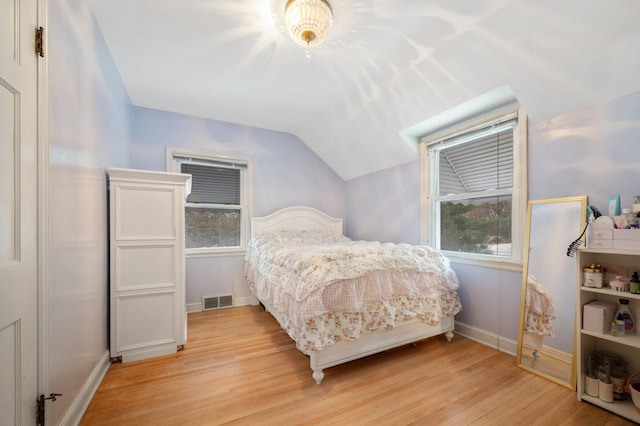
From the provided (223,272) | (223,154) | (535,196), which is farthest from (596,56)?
(223,272)

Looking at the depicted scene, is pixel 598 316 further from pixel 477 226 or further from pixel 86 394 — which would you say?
pixel 86 394

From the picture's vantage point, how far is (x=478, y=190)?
8.85 feet

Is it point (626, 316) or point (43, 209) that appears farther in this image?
point (626, 316)

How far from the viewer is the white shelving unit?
1.57 meters

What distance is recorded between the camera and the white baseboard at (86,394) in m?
1.42

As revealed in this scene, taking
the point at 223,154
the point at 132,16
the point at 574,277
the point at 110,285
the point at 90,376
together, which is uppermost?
the point at 132,16

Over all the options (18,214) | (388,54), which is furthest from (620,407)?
(18,214)

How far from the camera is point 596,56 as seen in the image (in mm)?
1676

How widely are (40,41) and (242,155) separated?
Answer: 8.87 feet

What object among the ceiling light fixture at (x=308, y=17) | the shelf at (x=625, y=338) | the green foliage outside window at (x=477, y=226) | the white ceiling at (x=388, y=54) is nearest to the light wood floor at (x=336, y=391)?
the shelf at (x=625, y=338)

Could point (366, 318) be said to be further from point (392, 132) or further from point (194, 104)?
point (194, 104)

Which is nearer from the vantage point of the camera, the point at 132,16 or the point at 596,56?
the point at 596,56

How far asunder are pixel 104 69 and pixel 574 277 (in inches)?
155

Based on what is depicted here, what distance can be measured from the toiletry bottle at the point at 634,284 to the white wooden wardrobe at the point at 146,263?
319cm
